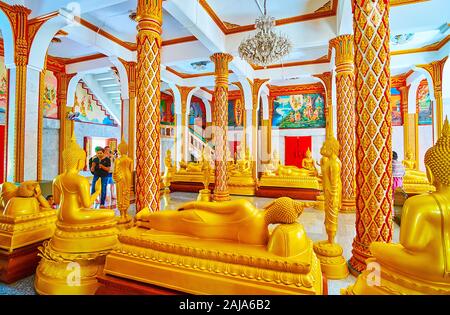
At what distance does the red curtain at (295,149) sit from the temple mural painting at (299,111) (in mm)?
760

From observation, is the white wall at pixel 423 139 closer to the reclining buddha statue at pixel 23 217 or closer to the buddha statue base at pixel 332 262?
the buddha statue base at pixel 332 262

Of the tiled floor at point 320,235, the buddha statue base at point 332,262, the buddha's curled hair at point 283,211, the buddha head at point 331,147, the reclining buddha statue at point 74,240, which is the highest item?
the buddha head at point 331,147

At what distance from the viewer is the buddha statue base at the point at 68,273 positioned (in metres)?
2.23

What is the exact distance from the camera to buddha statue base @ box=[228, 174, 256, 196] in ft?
28.7

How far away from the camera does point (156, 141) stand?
4113mm

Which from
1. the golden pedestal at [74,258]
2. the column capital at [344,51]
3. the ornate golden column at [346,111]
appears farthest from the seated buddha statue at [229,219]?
the column capital at [344,51]

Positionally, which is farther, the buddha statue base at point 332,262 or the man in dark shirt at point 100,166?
the man in dark shirt at point 100,166

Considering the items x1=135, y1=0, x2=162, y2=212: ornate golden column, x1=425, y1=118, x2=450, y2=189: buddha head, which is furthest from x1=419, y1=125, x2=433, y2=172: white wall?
x1=425, y1=118, x2=450, y2=189: buddha head

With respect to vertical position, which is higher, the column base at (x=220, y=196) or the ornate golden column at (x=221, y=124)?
the ornate golden column at (x=221, y=124)

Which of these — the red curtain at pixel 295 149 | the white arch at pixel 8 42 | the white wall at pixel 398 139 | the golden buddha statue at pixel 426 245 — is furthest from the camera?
the red curtain at pixel 295 149
